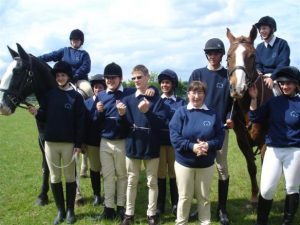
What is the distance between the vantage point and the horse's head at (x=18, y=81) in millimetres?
6102

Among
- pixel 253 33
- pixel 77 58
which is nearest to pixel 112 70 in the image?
pixel 253 33

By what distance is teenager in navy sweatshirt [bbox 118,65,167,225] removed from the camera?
19.0 ft

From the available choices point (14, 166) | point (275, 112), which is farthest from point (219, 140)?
point (14, 166)

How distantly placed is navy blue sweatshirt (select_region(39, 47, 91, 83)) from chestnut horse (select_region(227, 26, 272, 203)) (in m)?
3.59

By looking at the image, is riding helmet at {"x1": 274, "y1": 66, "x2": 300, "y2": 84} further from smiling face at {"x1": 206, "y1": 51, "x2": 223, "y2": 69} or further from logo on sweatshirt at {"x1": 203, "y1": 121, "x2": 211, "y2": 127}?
logo on sweatshirt at {"x1": 203, "y1": 121, "x2": 211, "y2": 127}

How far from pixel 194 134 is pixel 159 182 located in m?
1.86

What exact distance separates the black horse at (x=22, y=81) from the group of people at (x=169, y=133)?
1.24 feet

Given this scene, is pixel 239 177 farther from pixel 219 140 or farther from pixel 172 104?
pixel 219 140

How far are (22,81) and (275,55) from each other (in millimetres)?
4363

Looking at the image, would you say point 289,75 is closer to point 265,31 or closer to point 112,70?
point 265,31

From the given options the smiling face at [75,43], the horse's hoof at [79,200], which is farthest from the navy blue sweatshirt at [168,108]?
the smiling face at [75,43]

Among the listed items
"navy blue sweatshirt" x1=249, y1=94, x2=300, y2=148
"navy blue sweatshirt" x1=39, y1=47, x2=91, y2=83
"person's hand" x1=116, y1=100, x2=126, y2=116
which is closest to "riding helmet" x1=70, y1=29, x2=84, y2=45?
"navy blue sweatshirt" x1=39, y1=47, x2=91, y2=83

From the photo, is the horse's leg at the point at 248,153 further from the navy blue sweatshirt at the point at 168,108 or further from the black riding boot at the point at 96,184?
the black riding boot at the point at 96,184

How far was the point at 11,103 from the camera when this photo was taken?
243 inches
